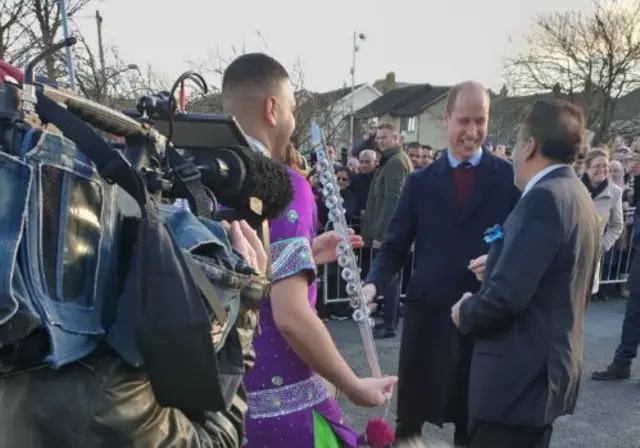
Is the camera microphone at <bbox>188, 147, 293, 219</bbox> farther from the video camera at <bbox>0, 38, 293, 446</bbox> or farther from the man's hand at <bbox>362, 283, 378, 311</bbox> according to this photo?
the man's hand at <bbox>362, 283, 378, 311</bbox>

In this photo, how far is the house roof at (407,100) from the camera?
1977 inches

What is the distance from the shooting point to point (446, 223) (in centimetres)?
324

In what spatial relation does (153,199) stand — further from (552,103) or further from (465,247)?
(465,247)

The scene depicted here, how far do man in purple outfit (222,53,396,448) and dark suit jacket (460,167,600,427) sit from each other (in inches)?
29.0

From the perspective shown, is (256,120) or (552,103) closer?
(256,120)

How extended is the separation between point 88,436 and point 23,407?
0.09m

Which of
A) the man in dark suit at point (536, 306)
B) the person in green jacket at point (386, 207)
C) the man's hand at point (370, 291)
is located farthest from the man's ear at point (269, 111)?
the person in green jacket at point (386, 207)

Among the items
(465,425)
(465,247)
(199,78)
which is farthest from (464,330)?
(199,78)

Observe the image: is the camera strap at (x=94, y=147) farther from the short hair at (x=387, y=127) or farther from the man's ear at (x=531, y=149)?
the short hair at (x=387, y=127)

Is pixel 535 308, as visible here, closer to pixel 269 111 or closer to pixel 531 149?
pixel 531 149

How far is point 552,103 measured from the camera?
8.82ft

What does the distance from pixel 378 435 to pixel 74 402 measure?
52.6 inches

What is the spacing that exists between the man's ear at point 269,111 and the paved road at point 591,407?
1954 millimetres

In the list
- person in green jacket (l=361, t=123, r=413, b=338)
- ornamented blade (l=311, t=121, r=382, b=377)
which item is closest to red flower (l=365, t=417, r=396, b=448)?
ornamented blade (l=311, t=121, r=382, b=377)
